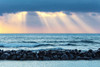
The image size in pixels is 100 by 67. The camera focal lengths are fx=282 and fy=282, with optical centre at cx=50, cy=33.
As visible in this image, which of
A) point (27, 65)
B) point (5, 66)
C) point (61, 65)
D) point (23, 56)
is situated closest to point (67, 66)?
point (61, 65)

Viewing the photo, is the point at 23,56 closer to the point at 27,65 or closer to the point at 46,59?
the point at 46,59

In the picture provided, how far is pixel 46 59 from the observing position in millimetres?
20812

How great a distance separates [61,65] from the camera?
1758 centimetres

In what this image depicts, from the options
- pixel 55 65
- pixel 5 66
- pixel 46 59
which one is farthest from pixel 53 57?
pixel 5 66

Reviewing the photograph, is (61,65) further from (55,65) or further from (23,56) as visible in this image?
(23,56)

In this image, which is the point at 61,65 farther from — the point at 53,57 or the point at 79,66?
the point at 53,57

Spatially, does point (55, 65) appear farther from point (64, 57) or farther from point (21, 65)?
point (64, 57)

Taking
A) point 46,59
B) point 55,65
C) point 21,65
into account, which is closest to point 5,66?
point 21,65

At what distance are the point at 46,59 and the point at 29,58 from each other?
1320 mm

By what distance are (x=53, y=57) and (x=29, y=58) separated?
1.80 metres

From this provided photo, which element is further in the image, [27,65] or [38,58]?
[38,58]

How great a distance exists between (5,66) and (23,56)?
170 inches

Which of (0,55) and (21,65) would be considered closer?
(21,65)

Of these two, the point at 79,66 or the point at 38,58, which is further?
the point at 38,58
